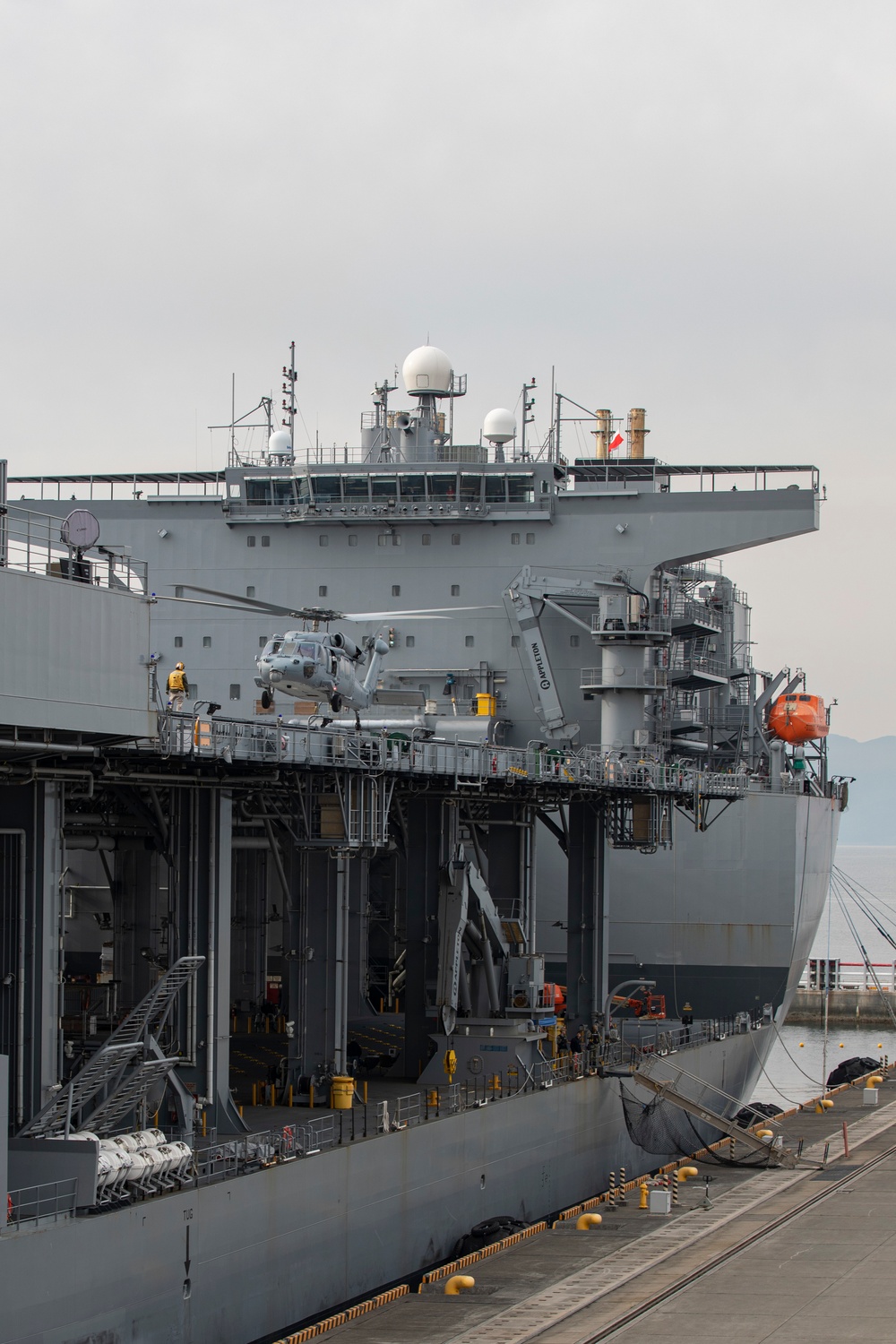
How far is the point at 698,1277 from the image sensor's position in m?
24.8

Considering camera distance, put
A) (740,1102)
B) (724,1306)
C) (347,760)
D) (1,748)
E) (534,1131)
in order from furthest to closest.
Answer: (740,1102) < (534,1131) < (347,760) < (724,1306) < (1,748)

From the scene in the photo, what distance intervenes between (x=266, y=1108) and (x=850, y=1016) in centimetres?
5432

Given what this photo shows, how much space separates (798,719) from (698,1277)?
2796cm

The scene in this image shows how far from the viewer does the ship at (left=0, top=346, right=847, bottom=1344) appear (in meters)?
22.7

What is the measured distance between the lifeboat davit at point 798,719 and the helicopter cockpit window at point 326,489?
14982 millimetres

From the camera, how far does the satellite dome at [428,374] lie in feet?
163

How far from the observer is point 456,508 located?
46.4m

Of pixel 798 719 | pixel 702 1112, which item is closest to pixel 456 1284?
pixel 702 1112

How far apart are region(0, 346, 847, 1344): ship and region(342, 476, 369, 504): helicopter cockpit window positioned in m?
0.08

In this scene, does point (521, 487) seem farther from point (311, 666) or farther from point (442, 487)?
point (311, 666)

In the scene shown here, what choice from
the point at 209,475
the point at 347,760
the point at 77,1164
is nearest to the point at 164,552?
the point at 209,475

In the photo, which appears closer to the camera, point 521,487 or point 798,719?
point 521,487

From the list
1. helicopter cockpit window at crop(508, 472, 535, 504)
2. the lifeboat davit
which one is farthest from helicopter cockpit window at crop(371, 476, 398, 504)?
the lifeboat davit

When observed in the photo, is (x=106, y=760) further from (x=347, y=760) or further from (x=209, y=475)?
(x=209, y=475)
